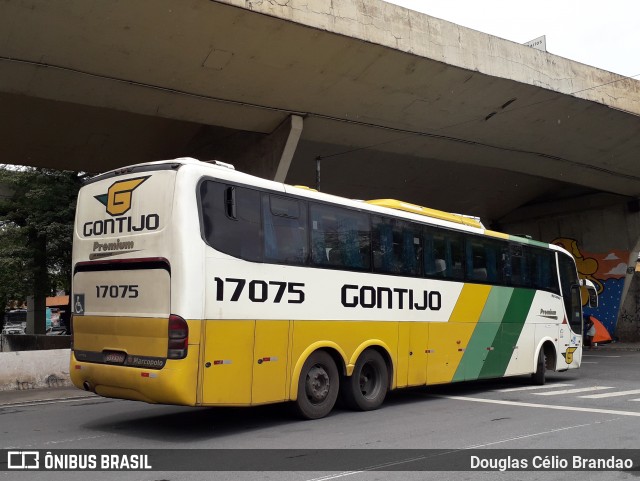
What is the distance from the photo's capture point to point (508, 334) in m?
13.4

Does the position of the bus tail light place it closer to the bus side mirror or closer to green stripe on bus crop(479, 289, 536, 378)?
green stripe on bus crop(479, 289, 536, 378)

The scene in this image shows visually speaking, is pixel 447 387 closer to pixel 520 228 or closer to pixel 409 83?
pixel 409 83

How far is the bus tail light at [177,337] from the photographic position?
7.68m

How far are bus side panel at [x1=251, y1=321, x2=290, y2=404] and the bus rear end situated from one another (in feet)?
3.38

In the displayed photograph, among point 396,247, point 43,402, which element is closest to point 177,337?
point 396,247

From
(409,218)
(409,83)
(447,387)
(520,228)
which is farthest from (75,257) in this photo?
(520,228)

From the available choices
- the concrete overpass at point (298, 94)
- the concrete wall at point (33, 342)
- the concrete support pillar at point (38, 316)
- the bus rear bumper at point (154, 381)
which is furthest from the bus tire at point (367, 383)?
the concrete support pillar at point (38, 316)

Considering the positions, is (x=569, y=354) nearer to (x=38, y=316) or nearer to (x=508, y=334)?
(x=508, y=334)

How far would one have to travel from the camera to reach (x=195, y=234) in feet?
26.1

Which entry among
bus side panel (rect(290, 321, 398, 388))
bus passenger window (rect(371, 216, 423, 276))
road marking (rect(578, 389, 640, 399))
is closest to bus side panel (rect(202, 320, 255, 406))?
bus side panel (rect(290, 321, 398, 388))

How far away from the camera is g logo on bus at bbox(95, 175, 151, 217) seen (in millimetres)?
8508

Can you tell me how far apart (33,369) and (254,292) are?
8.08 meters

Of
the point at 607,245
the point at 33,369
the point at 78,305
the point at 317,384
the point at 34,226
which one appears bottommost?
the point at 33,369

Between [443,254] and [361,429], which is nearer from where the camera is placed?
[361,429]
